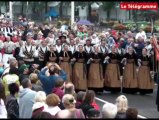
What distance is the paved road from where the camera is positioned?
44.8 feet

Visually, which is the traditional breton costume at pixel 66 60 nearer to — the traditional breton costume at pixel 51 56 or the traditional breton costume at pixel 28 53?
the traditional breton costume at pixel 51 56

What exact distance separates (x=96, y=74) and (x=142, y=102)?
2183 millimetres

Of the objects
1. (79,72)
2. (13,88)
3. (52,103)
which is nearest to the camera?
(52,103)

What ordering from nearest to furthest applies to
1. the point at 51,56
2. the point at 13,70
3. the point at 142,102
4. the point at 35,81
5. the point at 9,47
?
the point at 35,81 < the point at 13,70 < the point at 142,102 < the point at 51,56 < the point at 9,47

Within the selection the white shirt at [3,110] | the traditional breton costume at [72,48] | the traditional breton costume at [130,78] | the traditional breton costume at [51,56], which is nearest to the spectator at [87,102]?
the white shirt at [3,110]

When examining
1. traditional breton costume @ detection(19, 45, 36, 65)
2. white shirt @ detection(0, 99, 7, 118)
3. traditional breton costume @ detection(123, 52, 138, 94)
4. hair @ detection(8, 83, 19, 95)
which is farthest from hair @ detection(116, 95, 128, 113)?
traditional breton costume @ detection(19, 45, 36, 65)

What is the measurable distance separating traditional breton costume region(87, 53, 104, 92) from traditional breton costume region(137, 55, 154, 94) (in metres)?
1.20

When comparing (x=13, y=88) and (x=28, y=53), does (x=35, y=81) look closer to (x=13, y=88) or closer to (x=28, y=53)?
(x=13, y=88)

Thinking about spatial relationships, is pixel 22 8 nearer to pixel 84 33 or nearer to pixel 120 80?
pixel 84 33

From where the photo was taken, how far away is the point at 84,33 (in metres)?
26.8

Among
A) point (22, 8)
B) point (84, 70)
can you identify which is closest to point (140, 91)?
point (84, 70)

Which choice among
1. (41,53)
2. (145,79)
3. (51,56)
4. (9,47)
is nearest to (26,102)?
(51,56)

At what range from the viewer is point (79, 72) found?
17250mm

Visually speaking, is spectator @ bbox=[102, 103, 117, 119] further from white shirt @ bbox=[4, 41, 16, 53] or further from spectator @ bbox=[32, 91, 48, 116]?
white shirt @ bbox=[4, 41, 16, 53]
